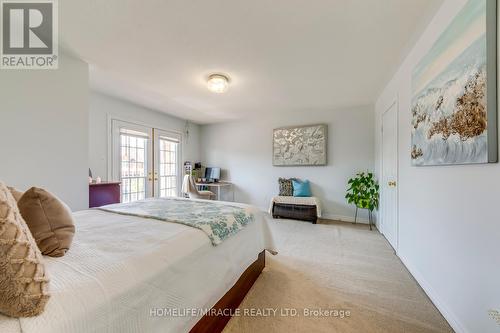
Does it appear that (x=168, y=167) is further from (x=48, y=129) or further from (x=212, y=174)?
(x=48, y=129)

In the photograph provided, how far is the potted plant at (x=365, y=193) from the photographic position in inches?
147

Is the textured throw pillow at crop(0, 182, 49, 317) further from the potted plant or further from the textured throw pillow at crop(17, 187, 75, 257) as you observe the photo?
the potted plant

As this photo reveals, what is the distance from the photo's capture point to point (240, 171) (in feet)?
17.8

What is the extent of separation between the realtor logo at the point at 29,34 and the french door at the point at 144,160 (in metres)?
1.67

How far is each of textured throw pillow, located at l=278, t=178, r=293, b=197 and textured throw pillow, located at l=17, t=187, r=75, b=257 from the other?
399 cm

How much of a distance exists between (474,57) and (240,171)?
4587 mm

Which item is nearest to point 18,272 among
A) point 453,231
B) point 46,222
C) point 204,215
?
point 46,222

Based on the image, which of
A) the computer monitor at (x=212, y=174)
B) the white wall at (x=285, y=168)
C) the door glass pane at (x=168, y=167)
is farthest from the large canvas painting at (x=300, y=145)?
the door glass pane at (x=168, y=167)

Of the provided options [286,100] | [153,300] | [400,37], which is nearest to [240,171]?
[286,100]

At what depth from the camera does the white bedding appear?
26.7 inches

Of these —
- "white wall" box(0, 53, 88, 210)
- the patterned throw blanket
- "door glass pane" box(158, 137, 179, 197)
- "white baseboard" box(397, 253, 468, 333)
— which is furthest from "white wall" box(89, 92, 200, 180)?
"white baseboard" box(397, 253, 468, 333)

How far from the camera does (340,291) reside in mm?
1892

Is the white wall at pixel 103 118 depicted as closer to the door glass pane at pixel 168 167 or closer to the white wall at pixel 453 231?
the door glass pane at pixel 168 167

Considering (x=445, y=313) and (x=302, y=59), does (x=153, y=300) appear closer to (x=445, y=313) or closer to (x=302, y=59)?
(x=445, y=313)
